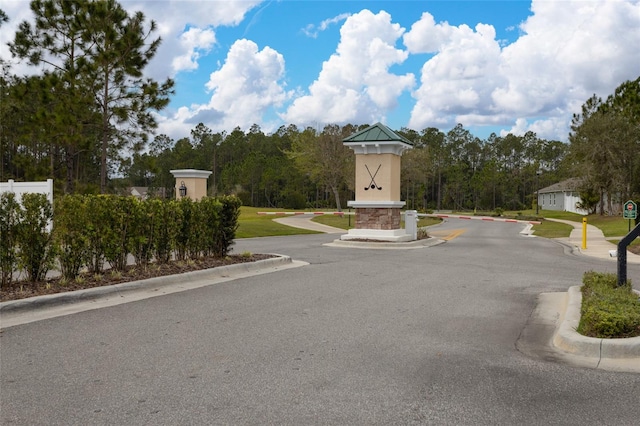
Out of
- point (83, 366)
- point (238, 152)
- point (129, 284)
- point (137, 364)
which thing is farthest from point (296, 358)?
point (238, 152)

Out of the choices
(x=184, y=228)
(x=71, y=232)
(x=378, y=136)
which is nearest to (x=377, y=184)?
(x=378, y=136)

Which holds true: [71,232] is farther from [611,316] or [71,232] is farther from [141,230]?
[611,316]

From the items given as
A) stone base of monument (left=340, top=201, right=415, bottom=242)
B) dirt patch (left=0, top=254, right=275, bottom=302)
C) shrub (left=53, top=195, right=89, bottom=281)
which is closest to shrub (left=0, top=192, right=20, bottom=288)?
dirt patch (left=0, top=254, right=275, bottom=302)

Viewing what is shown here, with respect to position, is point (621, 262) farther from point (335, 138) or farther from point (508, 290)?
point (335, 138)

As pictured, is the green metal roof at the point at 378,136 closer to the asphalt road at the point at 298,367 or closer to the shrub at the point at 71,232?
the asphalt road at the point at 298,367

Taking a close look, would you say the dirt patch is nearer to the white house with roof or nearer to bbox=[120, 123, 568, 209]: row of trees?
bbox=[120, 123, 568, 209]: row of trees

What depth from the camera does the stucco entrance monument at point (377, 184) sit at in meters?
19.4

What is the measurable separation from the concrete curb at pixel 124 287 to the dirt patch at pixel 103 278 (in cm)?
24

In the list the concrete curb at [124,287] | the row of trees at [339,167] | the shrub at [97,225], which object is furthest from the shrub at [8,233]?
the row of trees at [339,167]

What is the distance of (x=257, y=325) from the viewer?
21.9 feet

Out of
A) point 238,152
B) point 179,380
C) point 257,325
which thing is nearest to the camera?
point 179,380

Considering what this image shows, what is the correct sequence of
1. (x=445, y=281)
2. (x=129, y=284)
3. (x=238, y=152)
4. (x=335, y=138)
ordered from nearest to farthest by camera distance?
(x=129, y=284)
(x=445, y=281)
(x=335, y=138)
(x=238, y=152)

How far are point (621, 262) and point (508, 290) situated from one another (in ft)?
7.95

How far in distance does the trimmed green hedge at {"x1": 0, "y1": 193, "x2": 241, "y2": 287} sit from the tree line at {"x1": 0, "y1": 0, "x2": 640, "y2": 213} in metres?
15.5
